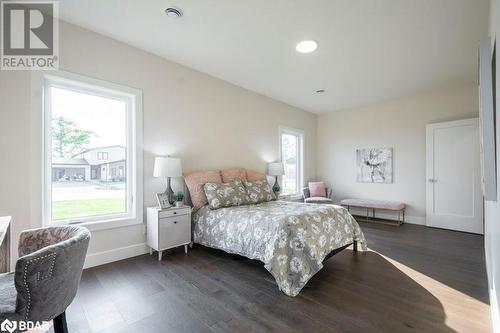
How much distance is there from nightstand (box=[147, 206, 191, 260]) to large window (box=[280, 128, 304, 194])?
2869 millimetres

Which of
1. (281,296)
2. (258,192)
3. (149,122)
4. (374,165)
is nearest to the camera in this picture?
(281,296)

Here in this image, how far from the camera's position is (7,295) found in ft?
3.86

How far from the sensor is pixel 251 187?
3.86 m

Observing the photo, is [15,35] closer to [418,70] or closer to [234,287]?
[234,287]

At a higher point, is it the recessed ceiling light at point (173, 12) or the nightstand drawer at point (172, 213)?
the recessed ceiling light at point (173, 12)

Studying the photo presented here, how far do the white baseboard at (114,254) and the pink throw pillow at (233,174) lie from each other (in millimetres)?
1548

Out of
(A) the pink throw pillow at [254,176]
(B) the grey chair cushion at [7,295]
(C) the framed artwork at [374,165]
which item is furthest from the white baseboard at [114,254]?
(C) the framed artwork at [374,165]

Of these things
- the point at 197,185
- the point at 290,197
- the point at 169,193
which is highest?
the point at 197,185

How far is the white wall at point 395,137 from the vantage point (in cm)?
461

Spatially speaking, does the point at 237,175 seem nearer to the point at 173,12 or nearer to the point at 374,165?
the point at 173,12

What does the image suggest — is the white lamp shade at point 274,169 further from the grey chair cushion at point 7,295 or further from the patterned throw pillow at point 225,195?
the grey chair cushion at point 7,295

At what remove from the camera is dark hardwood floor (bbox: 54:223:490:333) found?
176 cm

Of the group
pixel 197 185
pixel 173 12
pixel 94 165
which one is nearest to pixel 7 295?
pixel 94 165

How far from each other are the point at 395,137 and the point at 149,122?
5035 mm
